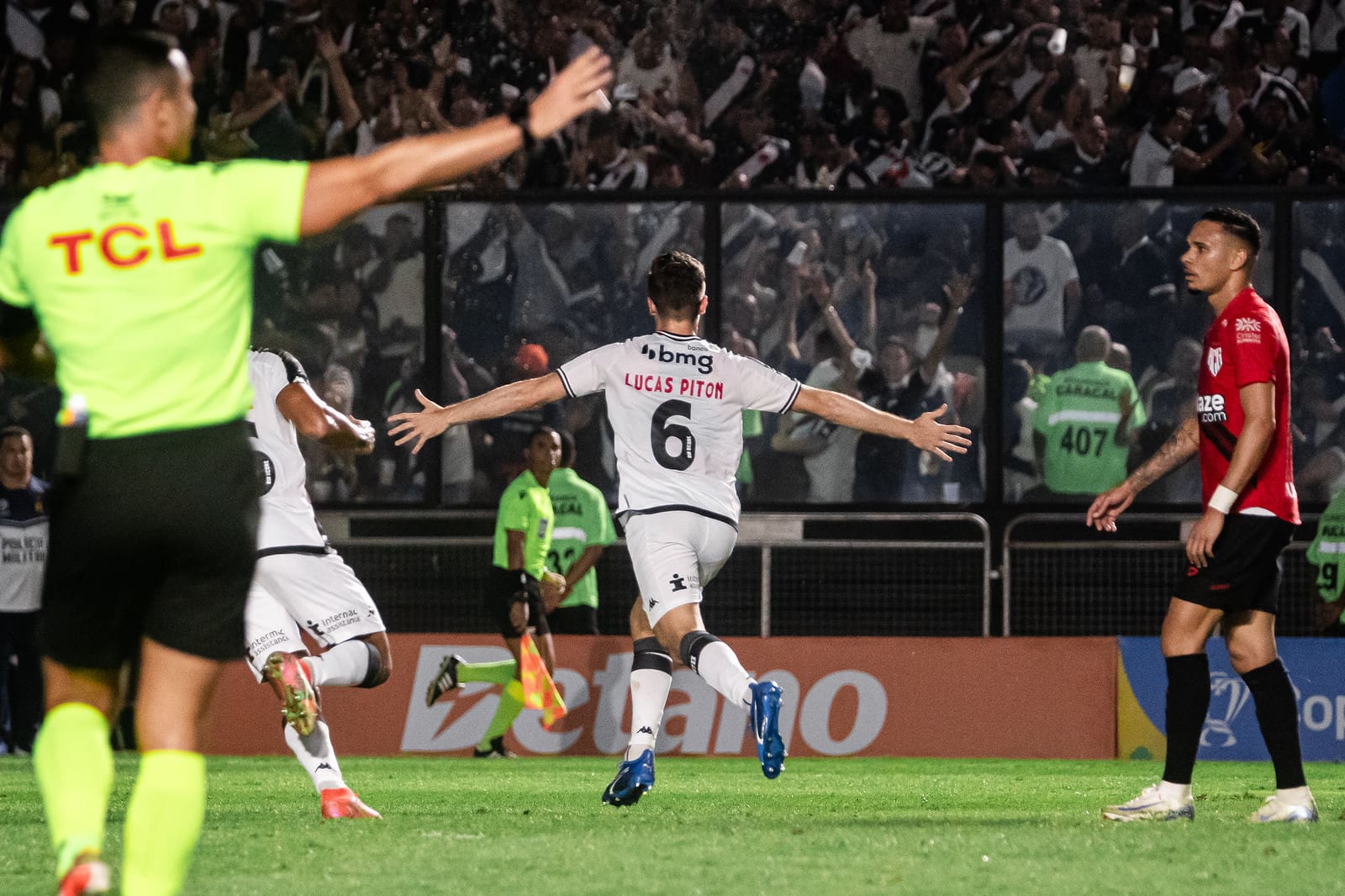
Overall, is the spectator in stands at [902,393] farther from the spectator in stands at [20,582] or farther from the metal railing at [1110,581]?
the spectator in stands at [20,582]

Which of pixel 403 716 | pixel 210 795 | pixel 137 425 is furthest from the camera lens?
pixel 403 716

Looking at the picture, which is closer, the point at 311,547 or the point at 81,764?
the point at 81,764

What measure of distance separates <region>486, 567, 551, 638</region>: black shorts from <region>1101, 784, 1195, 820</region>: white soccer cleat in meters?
6.16

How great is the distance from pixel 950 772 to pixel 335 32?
29.3ft

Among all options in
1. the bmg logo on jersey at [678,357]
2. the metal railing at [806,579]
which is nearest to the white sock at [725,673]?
the bmg logo on jersey at [678,357]

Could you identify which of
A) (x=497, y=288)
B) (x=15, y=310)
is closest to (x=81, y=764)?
(x=15, y=310)

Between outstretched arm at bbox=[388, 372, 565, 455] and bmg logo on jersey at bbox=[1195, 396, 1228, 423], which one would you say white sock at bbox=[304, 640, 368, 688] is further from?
bmg logo on jersey at bbox=[1195, 396, 1228, 423]

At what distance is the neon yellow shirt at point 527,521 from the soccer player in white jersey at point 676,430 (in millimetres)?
5306

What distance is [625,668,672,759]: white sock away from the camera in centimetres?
790

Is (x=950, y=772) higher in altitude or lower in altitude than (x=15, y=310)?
lower

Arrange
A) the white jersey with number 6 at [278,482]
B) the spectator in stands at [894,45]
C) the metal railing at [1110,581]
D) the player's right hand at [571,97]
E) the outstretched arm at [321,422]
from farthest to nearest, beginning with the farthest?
1. the spectator in stands at [894,45]
2. the metal railing at [1110,581]
3. the white jersey with number 6 at [278,482]
4. the outstretched arm at [321,422]
5. the player's right hand at [571,97]

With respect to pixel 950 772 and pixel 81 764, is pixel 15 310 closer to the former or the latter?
pixel 81 764

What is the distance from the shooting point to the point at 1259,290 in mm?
14352

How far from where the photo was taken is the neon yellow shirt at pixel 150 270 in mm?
4160
